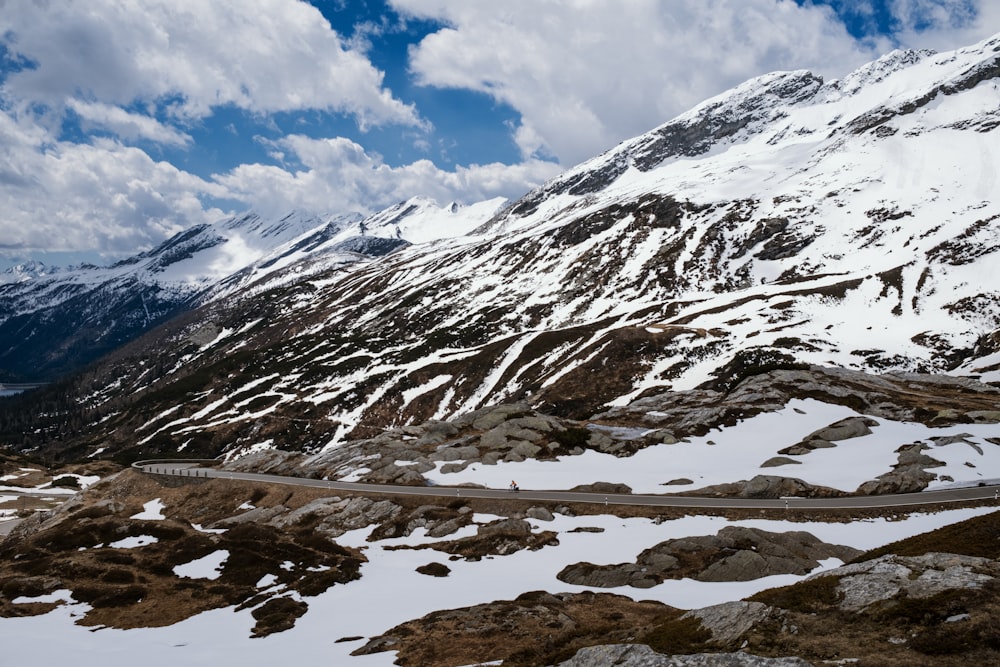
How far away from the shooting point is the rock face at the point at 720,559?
3331 centimetres

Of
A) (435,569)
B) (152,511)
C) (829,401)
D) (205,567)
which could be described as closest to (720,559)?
(435,569)

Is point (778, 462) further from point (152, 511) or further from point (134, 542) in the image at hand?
point (152, 511)

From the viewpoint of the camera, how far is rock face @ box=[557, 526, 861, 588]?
33312 millimetres

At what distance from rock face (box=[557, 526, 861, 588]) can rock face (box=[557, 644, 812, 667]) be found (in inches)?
645

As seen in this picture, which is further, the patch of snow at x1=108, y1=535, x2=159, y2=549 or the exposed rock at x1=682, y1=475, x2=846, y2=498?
the patch of snow at x1=108, y1=535, x2=159, y2=549

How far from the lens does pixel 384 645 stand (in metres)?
27.2

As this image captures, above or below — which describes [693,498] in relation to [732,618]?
below

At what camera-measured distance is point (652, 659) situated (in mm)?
16328

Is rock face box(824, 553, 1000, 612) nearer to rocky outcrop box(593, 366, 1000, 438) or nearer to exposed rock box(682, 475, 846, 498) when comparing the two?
exposed rock box(682, 475, 846, 498)

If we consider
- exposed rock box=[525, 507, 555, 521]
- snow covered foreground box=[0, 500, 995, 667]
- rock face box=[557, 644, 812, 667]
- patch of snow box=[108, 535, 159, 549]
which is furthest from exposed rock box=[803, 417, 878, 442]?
patch of snow box=[108, 535, 159, 549]

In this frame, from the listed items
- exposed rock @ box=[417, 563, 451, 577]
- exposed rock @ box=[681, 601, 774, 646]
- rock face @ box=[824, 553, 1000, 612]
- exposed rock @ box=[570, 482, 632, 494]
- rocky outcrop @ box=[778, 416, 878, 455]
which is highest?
exposed rock @ box=[681, 601, 774, 646]

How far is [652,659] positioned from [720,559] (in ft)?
69.6

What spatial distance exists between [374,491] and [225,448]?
130845 mm

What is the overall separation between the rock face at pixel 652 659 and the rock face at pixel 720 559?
16.4m
